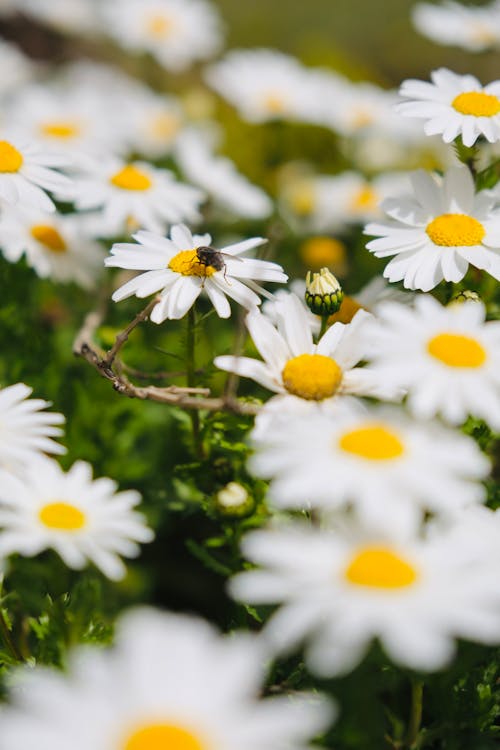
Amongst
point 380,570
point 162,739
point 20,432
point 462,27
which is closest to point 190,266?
point 20,432

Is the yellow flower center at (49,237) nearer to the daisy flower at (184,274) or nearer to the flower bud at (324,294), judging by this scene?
the daisy flower at (184,274)

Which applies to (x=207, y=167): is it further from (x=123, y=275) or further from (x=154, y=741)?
(x=154, y=741)

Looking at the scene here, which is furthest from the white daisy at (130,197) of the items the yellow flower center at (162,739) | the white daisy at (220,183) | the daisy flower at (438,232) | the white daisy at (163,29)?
the white daisy at (163,29)

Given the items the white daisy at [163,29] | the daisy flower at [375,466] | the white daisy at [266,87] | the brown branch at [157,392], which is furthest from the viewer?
the white daisy at [163,29]

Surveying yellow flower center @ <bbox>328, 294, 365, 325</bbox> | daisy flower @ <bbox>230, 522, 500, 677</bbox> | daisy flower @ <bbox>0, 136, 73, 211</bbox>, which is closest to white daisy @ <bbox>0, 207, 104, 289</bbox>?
daisy flower @ <bbox>0, 136, 73, 211</bbox>

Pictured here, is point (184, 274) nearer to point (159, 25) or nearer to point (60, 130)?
point (60, 130)

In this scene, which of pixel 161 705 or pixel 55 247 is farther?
pixel 55 247
